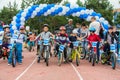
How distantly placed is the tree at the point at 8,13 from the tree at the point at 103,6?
14.7 metres

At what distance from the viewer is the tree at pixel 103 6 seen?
52.9 metres

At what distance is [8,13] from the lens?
6366cm

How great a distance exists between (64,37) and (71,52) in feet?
2.81

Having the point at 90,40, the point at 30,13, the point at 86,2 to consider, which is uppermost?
the point at 86,2

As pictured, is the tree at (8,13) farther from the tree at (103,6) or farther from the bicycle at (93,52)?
the bicycle at (93,52)

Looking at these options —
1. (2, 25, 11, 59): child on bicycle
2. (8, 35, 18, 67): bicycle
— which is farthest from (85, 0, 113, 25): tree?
(8, 35, 18, 67): bicycle

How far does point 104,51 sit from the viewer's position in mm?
16844

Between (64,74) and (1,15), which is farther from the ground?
(1,15)

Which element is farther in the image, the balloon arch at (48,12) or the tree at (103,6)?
the tree at (103,6)

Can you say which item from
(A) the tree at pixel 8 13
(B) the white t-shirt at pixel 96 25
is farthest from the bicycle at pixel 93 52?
(A) the tree at pixel 8 13

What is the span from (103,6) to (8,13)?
1803 cm

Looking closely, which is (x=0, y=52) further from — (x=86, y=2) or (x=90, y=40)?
(x=86, y=2)

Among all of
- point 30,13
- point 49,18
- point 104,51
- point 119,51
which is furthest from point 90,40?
point 49,18

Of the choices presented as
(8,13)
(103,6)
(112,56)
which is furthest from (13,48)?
(8,13)
